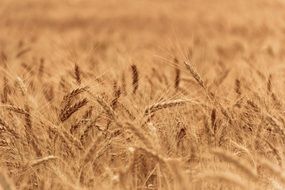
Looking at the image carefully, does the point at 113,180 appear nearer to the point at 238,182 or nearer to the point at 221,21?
the point at 238,182

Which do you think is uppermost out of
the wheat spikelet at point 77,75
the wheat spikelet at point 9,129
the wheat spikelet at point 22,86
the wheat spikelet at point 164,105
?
the wheat spikelet at point 77,75

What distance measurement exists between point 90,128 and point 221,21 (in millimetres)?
11999

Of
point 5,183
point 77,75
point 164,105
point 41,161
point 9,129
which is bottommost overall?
point 5,183

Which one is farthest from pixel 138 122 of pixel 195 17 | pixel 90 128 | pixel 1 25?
pixel 195 17

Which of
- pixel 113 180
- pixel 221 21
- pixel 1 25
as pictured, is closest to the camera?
pixel 113 180

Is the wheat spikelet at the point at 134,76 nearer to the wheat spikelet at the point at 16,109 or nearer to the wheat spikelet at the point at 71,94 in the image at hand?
the wheat spikelet at the point at 71,94

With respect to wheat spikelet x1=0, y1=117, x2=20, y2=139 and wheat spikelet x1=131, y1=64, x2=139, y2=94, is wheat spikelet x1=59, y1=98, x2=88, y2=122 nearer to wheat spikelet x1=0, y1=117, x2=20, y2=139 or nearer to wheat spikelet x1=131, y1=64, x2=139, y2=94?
wheat spikelet x1=0, y1=117, x2=20, y2=139

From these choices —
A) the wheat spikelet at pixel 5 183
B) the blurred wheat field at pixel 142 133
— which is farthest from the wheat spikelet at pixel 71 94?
the wheat spikelet at pixel 5 183

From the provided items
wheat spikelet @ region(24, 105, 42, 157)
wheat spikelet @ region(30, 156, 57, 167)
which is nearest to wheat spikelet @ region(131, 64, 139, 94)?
wheat spikelet @ region(24, 105, 42, 157)

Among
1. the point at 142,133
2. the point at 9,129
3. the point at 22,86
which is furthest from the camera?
the point at 22,86

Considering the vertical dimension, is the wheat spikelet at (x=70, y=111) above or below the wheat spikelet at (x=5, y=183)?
above

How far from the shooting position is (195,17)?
15.5m

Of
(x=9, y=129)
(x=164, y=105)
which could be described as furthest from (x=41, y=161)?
(x=164, y=105)

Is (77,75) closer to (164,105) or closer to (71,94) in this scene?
(71,94)
